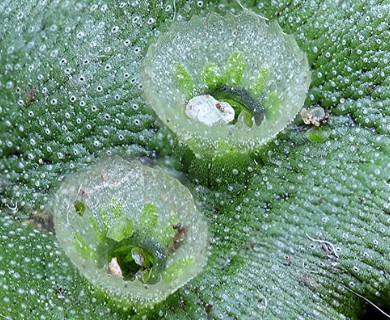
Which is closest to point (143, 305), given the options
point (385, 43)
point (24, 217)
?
point (24, 217)

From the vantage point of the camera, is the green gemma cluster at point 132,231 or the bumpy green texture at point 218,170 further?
the bumpy green texture at point 218,170

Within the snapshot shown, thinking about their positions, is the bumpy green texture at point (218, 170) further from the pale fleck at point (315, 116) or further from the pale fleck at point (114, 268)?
the pale fleck at point (114, 268)

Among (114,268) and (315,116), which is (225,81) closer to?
(315,116)

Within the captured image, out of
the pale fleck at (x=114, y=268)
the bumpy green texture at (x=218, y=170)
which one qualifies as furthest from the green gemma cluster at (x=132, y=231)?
the bumpy green texture at (x=218, y=170)

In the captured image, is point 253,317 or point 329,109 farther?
point 329,109

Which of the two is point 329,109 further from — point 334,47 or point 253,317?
point 253,317

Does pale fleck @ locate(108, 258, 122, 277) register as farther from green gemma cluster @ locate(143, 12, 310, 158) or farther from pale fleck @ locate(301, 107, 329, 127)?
pale fleck @ locate(301, 107, 329, 127)
